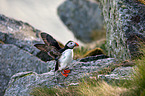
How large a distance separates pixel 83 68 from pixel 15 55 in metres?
2.17

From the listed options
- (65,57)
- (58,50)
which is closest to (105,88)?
(65,57)

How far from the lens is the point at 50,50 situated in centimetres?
362

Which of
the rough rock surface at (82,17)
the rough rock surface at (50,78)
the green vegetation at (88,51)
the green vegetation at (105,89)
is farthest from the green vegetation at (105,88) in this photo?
the rough rock surface at (82,17)

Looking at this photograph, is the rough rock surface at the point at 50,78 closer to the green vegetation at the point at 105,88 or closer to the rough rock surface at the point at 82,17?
the green vegetation at the point at 105,88

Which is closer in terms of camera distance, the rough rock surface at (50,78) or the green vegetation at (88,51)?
the rough rock surface at (50,78)

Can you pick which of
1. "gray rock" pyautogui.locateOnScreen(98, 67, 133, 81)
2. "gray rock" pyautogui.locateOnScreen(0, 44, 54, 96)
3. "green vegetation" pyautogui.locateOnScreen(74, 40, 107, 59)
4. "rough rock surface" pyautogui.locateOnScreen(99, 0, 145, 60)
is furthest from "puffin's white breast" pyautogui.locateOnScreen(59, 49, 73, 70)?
"green vegetation" pyautogui.locateOnScreen(74, 40, 107, 59)

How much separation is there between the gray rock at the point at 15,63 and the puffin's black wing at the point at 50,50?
1292mm

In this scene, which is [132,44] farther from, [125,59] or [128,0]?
[128,0]

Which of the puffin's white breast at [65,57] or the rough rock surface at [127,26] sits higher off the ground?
the rough rock surface at [127,26]

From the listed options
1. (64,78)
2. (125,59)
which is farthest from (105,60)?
(64,78)

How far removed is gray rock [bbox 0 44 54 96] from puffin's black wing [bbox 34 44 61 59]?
1.29 meters

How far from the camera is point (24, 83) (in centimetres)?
400

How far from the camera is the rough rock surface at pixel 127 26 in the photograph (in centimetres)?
412

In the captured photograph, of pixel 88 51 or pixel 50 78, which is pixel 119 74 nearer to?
pixel 50 78
